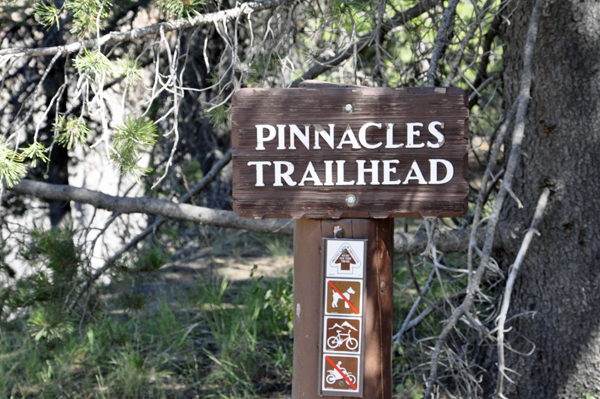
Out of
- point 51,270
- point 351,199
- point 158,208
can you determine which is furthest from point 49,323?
point 351,199

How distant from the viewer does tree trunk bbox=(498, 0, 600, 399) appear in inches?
89.7

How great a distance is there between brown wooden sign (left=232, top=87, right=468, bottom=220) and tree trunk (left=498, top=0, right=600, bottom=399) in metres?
1.04

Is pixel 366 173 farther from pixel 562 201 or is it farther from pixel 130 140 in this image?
pixel 562 201

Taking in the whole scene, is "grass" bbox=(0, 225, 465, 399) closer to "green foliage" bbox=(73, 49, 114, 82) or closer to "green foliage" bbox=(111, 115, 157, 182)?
"green foliage" bbox=(111, 115, 157, 182)

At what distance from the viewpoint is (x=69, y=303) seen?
2691mm

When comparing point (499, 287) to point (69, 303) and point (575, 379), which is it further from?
point (69, 303)

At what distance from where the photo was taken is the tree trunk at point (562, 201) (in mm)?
2279

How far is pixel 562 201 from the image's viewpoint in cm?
233

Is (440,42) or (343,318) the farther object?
(440,42)

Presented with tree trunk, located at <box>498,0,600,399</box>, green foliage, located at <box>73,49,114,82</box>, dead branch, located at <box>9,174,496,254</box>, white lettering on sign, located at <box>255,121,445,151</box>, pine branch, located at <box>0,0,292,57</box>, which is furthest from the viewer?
dead branch, located at <box>9,174,496,254</box>

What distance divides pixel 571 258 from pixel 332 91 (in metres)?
1.45

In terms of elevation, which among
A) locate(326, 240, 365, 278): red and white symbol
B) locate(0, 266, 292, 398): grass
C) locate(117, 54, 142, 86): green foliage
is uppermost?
locate(117, 54, 142, 86): green foliage

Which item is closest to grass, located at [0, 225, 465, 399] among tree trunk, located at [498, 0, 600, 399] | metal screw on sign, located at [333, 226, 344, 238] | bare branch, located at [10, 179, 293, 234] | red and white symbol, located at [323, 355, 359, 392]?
bare branch, located at [10, 179, 293, 234]

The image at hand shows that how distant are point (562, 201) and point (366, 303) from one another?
1223 millimetres
